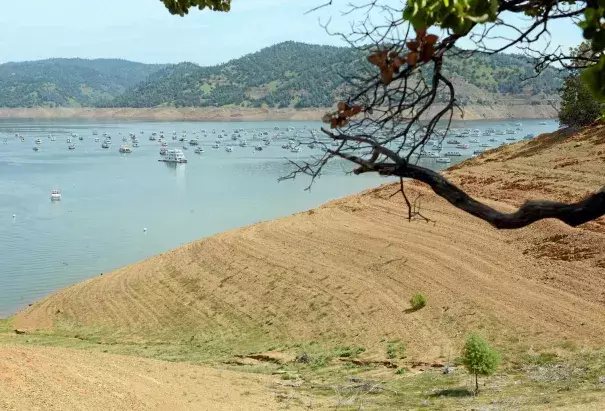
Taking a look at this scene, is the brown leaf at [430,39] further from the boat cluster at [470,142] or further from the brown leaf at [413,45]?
the boat cluster at [470,142]

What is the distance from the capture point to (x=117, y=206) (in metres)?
51.8

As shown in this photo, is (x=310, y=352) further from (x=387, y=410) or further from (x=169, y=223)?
(x=169, y=223)

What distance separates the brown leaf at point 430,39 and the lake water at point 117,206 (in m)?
27.1

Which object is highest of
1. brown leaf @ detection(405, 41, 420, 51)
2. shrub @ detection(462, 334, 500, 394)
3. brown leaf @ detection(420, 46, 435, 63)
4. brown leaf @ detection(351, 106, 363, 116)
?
brown leaf @ detection(405, 41, 420, 51)

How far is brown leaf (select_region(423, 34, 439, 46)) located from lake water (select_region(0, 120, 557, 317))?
88.9 ft

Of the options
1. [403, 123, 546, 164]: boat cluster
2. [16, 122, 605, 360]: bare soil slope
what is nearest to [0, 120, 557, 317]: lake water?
[403, 123, 546, 164]: boat cluster

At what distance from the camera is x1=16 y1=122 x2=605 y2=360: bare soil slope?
16141 millimetres

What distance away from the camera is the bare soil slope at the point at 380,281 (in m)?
16.1

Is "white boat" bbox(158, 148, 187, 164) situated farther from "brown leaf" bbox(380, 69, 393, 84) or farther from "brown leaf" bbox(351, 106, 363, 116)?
"brown leaf" bbox(380, 69, 393, 84)

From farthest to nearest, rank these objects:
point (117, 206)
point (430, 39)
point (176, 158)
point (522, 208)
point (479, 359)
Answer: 1. point (176, 158)
2. point (117, 206)
3. point (479, 359)
4. point (522, 208)
5. point (430, 39)

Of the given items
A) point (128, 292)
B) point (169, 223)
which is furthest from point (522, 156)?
point (169, 223)

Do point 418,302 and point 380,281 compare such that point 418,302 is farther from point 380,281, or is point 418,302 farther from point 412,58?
→ point 412,58

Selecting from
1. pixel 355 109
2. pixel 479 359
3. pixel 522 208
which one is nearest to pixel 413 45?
pixel 355 109

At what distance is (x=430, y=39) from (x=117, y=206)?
5040 cm
